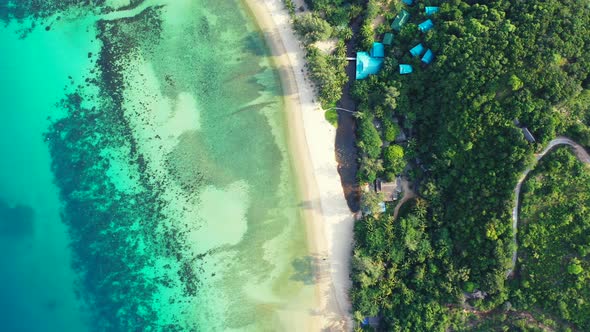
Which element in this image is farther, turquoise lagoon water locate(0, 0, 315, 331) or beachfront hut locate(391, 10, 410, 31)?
turquoise lagoon water locate(0, 0, 315, 331)

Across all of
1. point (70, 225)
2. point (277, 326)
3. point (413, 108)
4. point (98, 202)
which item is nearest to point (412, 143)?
point (413, 108)

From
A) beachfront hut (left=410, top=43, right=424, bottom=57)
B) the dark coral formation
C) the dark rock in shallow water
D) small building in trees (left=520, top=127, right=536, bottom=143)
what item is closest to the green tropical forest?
small building in trees (left=520, top=127, right=536, bottom=143)

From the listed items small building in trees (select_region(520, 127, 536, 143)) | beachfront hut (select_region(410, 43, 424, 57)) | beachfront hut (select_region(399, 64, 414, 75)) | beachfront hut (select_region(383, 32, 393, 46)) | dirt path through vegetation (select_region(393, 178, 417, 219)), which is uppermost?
beachfront hut (select_region(383, 32, 393, 46))

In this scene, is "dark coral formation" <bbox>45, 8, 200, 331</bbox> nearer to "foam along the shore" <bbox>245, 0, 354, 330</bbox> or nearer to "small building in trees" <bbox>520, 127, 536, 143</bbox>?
"foam along the shore" <bbox>245, 0, 354, 330</bbox>

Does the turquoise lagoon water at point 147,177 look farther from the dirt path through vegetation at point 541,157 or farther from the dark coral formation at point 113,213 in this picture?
the dirt path through vegetation at point 541,157

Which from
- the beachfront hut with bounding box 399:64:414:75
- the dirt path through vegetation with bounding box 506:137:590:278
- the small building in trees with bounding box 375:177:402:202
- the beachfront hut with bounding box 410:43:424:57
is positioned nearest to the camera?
the dirt path through vegetation with bounding box 506:137:590:278

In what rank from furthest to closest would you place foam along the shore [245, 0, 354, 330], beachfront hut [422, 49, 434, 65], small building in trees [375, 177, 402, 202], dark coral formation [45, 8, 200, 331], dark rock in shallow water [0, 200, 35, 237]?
dark rock in shallow water [0, 200, 35, 237]
dark coral formation [45, 8, 200, 331]
foam along the shore [245, 0, 354, 330]
small building in trees [375, 177, 402, 202]
beachfront hut [422, 49, 434, 65]

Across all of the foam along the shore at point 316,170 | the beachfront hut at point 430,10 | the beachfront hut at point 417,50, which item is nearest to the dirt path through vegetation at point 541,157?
the beachfront hut at point 417,50
